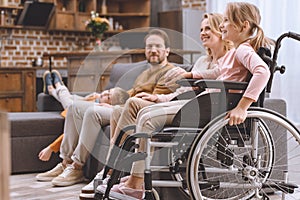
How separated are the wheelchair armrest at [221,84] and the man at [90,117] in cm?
72

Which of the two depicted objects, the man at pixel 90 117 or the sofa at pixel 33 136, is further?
the sofa at pixel 33 136

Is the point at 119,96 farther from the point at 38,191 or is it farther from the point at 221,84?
the point at 221,84

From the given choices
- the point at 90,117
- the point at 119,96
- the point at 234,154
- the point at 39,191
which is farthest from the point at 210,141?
the point at 39,191

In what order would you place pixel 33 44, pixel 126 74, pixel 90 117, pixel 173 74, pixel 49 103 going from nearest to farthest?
1. pixel 173 74
2. pixel 90 117
3. pixel 126 74
4. pixel 49 103
5. pixel 33 44

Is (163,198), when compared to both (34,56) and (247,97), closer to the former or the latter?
(247,97)

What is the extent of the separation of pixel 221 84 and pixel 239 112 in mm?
149

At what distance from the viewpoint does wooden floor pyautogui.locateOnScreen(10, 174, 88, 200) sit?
3.62m

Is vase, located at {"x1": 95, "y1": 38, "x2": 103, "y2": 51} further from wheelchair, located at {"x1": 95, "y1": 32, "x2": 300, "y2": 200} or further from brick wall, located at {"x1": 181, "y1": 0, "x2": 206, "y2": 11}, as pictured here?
wheelchair, located at {"x1": 95, "y1": 32, "x2": 300, "y2": 200}

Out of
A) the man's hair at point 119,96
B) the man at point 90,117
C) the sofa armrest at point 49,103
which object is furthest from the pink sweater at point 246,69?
the sofa armrest at point 49,103

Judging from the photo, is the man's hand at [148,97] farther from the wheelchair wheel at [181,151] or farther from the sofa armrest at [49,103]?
the sofa armrest at [49,103]

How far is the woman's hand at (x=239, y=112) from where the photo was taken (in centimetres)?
268

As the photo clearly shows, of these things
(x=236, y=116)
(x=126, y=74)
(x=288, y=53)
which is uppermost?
(x=288, y=53)

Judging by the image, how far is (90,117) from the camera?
394cm

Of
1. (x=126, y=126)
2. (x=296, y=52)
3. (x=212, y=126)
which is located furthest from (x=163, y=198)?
(x=296, y=52)
